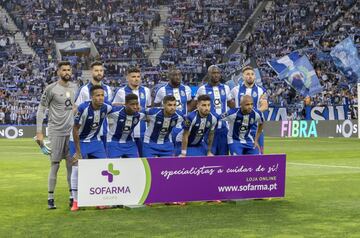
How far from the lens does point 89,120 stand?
1116cm

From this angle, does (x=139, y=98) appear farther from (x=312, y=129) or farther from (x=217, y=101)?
(x=312, y=129)

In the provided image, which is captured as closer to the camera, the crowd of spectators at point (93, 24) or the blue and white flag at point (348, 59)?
the blue and white flag at point (348, 59)

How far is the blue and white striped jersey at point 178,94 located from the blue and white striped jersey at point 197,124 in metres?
0.67

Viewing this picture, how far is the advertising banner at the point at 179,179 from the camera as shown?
10781mm

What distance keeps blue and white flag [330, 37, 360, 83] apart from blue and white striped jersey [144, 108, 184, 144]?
71.7ft

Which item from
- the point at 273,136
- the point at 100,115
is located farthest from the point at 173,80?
the point at 273,136

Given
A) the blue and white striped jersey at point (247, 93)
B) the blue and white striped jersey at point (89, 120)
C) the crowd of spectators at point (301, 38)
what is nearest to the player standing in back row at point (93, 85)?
the blue and white striped jersey at point (89, 120)

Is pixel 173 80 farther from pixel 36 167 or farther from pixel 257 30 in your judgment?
pixel 257 30

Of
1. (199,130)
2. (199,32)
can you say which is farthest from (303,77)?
(199,130)

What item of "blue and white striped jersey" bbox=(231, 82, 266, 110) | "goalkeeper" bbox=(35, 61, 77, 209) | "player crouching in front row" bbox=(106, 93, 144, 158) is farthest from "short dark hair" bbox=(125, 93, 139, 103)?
"blue and white striped jersey" bbox=(231, 82, 266, 110)

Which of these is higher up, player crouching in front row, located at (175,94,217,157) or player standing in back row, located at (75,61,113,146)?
player standing in back row, located at (75,61,113,146)

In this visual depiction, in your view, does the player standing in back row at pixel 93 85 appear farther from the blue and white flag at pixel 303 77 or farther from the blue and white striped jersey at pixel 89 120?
the blue and white flag at pixel 303 77

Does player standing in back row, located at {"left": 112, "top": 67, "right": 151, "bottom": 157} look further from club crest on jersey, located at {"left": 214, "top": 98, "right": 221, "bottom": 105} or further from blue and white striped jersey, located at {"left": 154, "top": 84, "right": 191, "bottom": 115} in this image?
club crest on jersey, located at {"left": 214, "top": 98, "right": 221, "bottom": 105}

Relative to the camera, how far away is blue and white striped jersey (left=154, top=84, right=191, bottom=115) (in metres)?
12.7
